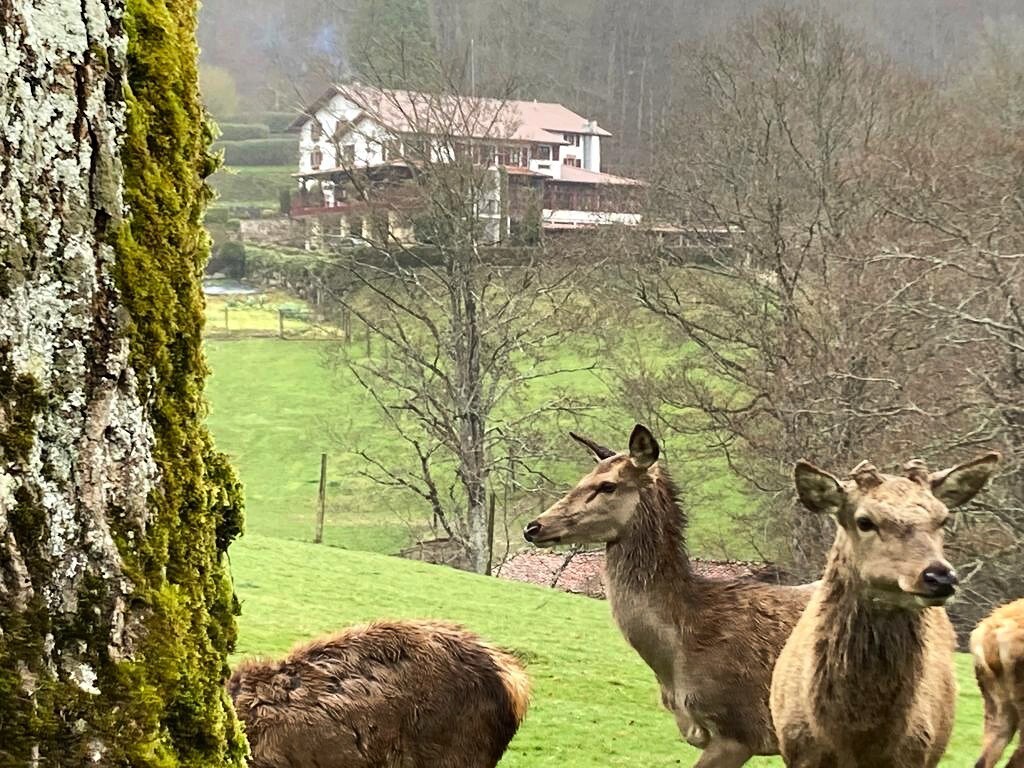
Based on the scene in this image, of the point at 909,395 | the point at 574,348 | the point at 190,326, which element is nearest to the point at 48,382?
the point at 190,326

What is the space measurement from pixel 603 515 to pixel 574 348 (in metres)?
18.0

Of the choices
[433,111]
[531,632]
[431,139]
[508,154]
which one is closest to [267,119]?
[508,154]

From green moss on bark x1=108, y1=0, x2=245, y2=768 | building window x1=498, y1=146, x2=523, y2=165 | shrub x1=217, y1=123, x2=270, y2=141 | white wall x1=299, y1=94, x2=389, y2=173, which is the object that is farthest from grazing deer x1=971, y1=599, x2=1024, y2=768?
shrub x1=217, y1=123, x2=270, y2=141

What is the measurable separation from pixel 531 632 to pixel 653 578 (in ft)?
20.5

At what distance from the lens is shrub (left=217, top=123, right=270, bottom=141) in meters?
54.3

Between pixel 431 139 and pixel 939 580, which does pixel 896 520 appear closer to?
pixel 939 580

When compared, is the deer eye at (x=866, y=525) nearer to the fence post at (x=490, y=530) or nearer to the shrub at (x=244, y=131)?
the fence post at (x=490, y=530)

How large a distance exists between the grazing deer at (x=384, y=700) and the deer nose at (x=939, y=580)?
183 centimetres

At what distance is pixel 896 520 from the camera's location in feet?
13.4

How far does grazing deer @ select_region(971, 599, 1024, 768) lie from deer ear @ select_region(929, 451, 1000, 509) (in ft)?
5.29

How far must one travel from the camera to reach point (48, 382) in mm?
1788

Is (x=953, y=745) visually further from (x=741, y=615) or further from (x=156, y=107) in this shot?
(x=156, y=107)

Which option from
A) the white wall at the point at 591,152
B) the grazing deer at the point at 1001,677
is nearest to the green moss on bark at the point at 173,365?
the grazing deer at the point at 1001,677

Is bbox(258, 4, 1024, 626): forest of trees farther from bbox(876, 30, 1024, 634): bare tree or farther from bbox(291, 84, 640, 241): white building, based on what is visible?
bbox(291, 84, 640, 241): white building
